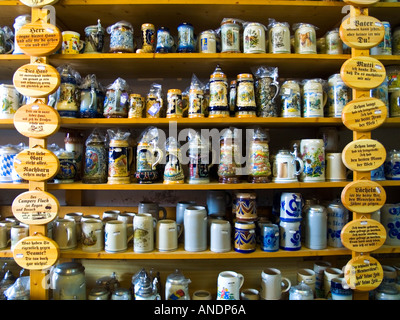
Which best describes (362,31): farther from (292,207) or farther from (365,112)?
(292,207)

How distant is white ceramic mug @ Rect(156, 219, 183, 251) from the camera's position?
120cm

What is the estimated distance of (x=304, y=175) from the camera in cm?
124

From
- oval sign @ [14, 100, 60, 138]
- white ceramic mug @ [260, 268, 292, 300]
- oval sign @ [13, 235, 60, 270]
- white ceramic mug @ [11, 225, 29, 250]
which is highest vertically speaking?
oval sign @ [14, 100, 60, 138]

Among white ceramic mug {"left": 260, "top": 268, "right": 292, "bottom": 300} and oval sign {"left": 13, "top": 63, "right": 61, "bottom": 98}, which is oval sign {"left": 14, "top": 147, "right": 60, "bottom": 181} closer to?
oval sign {"left": 13, "top": 63, "right": 61, "bottom": 98}

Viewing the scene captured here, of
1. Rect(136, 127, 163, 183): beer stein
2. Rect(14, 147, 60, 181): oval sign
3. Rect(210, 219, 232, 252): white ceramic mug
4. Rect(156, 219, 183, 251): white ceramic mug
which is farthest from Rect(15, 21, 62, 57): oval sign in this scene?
Rect(210, 219, 232, 252): white ceramic mug

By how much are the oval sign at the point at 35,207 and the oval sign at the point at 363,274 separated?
125 centimetres

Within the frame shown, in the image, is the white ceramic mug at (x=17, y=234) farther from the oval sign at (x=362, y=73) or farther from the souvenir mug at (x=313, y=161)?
the oval sign at (x=362, y=73)

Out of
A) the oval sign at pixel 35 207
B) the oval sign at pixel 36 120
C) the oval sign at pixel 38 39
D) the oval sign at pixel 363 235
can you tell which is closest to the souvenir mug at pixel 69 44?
the oval sign at pixel 38 39

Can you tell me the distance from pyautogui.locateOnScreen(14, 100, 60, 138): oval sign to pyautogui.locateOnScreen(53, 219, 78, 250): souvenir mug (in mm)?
394

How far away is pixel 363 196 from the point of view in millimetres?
1159

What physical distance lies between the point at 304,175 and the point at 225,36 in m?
0.70

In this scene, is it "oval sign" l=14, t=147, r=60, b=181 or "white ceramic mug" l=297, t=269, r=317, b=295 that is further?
"white ceramic mug" l=297, t=269, r=317, b=295

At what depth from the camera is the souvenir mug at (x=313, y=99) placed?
4.05 ft
